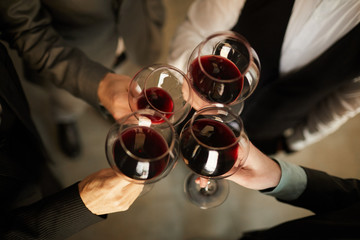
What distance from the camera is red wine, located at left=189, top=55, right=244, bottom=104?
824 mm

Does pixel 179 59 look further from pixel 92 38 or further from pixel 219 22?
pixel 92 38

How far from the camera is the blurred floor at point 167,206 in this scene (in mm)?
1665

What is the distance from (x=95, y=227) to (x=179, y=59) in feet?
3.52

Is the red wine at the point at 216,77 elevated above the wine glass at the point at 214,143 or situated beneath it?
A: elevated above

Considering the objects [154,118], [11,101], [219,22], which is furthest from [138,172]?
[219,22]

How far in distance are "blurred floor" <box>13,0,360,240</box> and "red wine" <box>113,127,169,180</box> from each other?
982 millimetres

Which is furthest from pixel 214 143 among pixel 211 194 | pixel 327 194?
pixel 211 194

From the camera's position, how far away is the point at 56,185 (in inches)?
51.4

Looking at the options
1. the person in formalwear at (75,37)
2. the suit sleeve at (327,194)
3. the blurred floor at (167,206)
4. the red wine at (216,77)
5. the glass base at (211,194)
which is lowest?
the blurred floor at (167,206)

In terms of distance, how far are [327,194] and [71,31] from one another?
48.0 inches

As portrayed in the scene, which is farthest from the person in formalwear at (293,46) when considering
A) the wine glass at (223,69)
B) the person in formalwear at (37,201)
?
the person in formalwear at (37,201)

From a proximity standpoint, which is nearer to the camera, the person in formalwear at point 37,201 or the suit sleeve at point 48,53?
the person in formalwear at point 37,201

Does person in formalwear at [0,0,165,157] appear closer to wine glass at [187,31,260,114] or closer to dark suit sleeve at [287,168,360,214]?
wine glass at [187,31,260,114]

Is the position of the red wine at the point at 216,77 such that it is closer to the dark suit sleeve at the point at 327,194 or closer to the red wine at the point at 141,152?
the red wine at the point at 141,152
